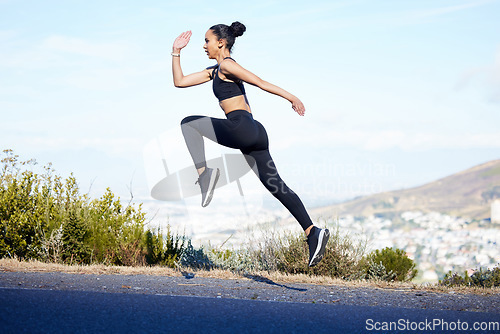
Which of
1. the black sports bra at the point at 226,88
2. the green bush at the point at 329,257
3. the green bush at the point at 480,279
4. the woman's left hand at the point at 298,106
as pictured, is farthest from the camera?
the green bush at the point at 480,279

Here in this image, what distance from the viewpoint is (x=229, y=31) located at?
5871 mm

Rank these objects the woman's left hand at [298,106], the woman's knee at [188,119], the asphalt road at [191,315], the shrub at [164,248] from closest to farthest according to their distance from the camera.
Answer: the asphalt road at [191,315], the woman's left hand at [298,106], the woman's knee at [188,119], the shrub at [164,248]

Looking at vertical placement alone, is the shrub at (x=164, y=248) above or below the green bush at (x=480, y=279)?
above

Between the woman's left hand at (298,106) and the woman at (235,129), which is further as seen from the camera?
the woman at (235,129)

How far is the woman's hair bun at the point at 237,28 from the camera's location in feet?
19.2

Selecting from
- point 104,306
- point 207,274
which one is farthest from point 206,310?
point 207,274

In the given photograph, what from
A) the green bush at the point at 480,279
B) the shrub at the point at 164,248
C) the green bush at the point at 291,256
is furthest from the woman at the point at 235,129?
the green bush at the point at 480,279

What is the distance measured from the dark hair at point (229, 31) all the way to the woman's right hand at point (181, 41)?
16.5 inches

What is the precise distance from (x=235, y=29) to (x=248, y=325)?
10.4ft

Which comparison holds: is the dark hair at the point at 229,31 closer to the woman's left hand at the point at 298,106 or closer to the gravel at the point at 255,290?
the woman's left hand at the point at 298,106

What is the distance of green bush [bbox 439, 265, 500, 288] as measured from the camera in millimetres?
9094

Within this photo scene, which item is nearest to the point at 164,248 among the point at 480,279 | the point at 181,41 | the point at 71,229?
the point at 71,229

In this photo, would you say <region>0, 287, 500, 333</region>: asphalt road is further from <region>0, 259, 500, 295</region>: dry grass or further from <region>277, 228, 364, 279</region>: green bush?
<region>277, 228, 364, 279</region>: green bush

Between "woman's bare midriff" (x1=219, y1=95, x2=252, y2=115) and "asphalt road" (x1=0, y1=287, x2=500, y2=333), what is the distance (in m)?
1.92
